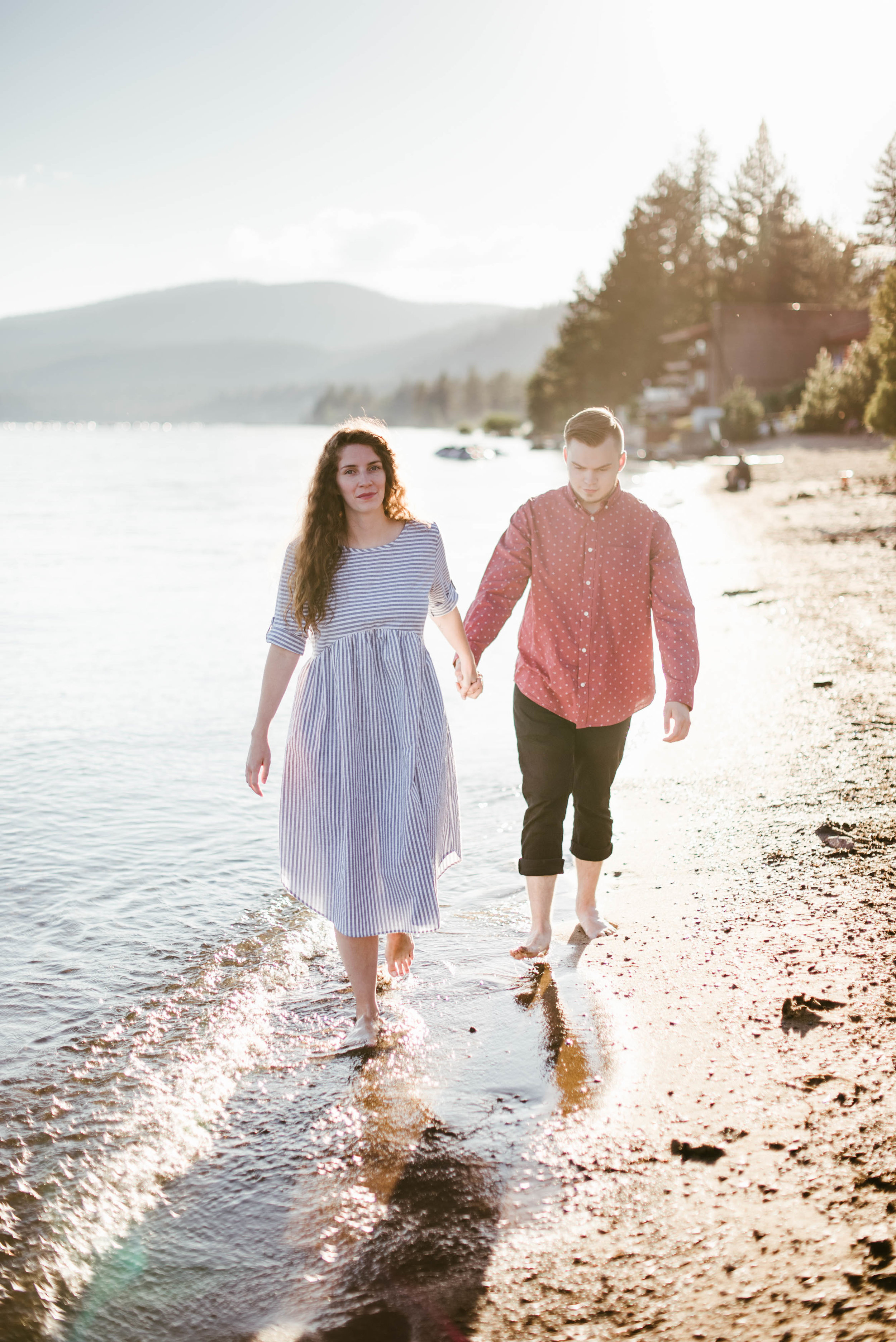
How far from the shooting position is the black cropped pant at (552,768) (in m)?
4.15

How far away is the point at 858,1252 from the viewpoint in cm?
243

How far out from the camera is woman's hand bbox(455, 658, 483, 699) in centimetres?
393

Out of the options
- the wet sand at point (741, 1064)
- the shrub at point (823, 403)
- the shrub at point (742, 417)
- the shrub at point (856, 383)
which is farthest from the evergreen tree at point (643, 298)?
the wet sand at point (741, 1064)

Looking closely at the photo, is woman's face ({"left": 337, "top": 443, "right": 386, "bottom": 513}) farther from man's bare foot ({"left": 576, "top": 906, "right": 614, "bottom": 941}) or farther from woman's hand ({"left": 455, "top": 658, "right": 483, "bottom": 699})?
man's bare foot ({"left": 576, "top": 906, "right": 614, "bottom": 941})

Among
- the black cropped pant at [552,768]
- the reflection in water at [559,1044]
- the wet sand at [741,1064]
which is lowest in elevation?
the reflection in water at [559,1044]

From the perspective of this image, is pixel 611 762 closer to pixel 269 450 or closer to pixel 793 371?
pixel 793 371

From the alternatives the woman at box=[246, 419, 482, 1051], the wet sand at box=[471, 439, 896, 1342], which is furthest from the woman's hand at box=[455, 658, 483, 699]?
the wet sand at box=[471, 439, 896, 1342]

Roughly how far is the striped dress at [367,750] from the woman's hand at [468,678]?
0.30 m

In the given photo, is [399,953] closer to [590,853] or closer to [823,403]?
[590,853]

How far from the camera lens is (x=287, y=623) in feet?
11.6

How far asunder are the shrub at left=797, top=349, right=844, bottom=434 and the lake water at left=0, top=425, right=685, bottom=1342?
3505cm

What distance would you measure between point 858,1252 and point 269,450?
105486 millimetres

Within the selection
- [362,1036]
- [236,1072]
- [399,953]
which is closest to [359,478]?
[399,953]

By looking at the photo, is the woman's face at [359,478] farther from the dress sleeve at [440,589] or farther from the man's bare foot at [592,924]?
the man's bare foot at [592,924]
